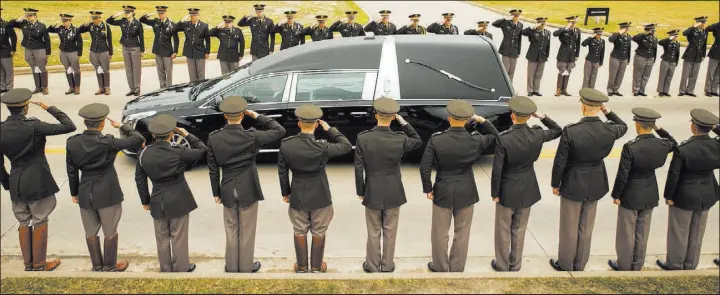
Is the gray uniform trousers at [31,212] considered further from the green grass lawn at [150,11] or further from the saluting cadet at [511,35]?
the saluting cadet at [511,35]

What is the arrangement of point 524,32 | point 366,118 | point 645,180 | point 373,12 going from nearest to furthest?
point 645,180, point 366,118, point 524,32, point 373,12

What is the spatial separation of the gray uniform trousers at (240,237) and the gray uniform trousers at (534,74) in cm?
863

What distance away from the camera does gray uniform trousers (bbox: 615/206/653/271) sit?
5.48 meters

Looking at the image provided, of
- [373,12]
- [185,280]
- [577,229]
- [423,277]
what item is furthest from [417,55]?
[373,12]

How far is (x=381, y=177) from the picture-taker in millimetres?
5359

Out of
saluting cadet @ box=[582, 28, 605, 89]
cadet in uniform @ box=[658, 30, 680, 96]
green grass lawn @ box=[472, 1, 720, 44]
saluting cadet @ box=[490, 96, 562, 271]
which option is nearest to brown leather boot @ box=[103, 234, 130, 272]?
saluting cadet @ box=[490, 96, 562, 271]

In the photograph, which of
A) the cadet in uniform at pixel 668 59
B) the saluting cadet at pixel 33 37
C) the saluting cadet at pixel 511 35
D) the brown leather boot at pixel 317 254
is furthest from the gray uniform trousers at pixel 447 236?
the saluting cadet at pixel 33 37

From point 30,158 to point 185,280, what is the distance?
2.09m

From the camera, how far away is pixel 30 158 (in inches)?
216

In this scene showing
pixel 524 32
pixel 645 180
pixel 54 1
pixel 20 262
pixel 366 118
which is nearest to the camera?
pixel 645 180

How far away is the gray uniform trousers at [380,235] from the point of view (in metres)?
5.46

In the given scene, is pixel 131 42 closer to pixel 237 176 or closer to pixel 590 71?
pixel 237 176

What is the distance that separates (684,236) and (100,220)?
528 centimetres

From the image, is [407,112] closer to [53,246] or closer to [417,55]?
[417,55]
